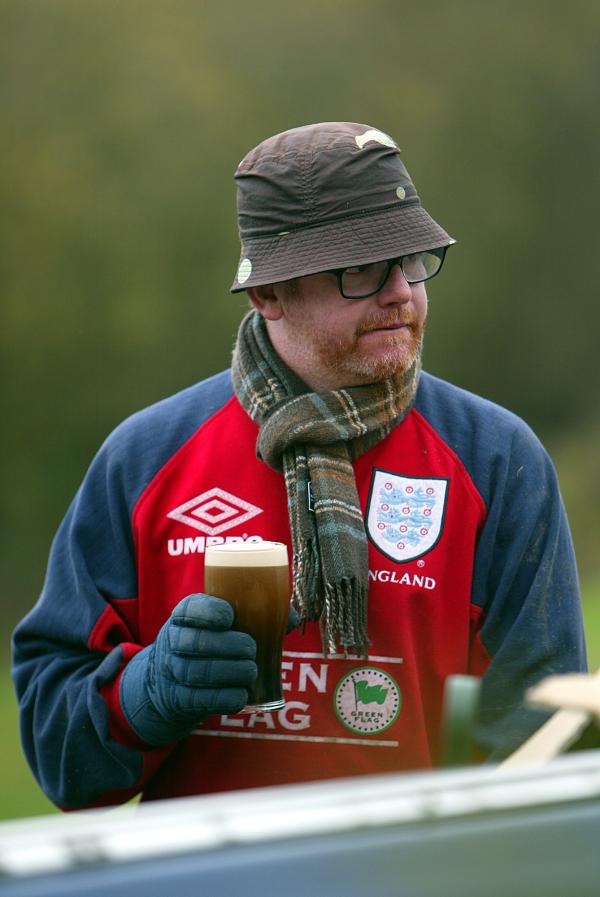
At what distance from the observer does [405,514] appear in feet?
8.43

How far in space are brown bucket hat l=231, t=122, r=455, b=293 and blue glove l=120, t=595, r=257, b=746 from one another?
0.72 m

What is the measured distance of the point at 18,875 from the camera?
110 centimetres

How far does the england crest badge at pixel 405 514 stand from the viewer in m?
2.54

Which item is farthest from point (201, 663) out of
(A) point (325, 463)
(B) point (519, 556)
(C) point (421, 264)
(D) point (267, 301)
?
(C) point (421, 264)

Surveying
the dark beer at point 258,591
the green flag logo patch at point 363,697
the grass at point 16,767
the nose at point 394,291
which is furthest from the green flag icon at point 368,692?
the grass at point 16,767

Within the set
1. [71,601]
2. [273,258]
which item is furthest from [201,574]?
[273,258]

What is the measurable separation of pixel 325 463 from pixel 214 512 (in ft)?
0.85

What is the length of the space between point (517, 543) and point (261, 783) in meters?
0.71

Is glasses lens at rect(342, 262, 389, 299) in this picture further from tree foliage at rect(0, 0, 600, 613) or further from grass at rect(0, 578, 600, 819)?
tree foliage at rect(0, 0, 600, 613)

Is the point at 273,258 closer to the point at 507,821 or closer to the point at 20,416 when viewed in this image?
the point at 507,821

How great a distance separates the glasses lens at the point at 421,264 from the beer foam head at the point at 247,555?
65 centimetres

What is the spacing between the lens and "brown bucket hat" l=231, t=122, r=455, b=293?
2.54 m

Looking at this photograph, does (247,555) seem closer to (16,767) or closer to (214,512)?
(214,512)

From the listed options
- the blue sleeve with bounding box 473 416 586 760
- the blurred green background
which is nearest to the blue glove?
the blue sleeve with bounding box 473 416 586 760
